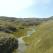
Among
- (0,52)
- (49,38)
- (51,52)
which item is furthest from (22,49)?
(51,52)

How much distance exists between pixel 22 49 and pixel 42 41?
383 centimetres

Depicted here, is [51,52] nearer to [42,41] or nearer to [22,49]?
[42,41]

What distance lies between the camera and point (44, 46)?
14.2 meters

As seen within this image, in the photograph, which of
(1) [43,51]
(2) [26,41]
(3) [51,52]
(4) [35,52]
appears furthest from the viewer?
(2) [26,41]

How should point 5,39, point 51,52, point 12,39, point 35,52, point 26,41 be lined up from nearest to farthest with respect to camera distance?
point 51,52 → point 35,52 → point 5,39 → point 12,39 → point 26,41

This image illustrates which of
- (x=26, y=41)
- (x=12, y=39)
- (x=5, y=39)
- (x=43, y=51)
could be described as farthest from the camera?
(x=26, y=41)

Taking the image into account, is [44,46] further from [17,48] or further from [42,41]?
[17,48]

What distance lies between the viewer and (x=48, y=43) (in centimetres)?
1419

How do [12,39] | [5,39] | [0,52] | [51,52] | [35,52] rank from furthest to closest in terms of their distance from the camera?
1. [12,39]
2. [5,39]
3. [0,52]
4. [35,52]
5. [51,52]

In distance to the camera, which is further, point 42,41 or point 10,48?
point 10,48

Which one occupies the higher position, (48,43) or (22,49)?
(48,43)

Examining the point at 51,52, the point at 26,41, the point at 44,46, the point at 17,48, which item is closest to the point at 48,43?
the point at 44,46

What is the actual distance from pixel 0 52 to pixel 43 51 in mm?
3700

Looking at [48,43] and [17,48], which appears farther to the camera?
[17,48]
